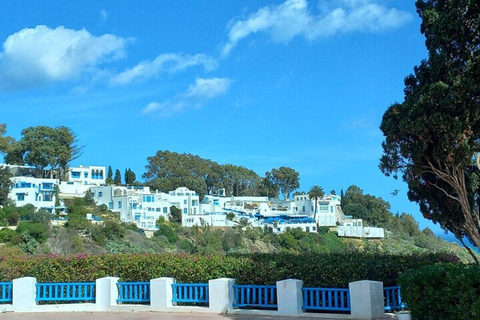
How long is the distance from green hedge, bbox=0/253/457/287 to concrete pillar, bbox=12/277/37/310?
56 centimetres

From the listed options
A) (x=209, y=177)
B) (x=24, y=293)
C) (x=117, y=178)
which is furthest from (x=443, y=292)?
(x=209, y=177)

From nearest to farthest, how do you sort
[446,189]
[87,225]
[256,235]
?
[446,189], [87,225], [256,235]

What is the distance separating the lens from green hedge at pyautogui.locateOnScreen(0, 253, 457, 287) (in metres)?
12.0

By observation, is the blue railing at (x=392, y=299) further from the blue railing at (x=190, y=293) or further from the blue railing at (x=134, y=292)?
the blue railing at (x=134, y=292)

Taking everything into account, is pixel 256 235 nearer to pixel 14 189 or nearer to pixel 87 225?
pixel 87 225

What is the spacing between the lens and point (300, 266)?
1251cm

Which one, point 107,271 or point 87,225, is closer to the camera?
point 107,271

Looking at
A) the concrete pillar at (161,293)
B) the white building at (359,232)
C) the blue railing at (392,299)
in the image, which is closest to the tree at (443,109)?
the blue railing at (392,299)

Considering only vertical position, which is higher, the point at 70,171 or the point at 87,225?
the point at 70,171

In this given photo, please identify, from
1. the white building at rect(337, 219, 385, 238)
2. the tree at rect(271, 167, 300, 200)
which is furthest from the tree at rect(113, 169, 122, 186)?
the white building at rect(337, 219, 385, 238)

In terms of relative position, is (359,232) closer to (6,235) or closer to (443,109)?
(6,235)

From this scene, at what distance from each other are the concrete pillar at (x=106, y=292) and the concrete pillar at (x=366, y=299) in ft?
19.7

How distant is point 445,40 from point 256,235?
69.8 metres

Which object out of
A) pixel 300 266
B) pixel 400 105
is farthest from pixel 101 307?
pixel 400 105
